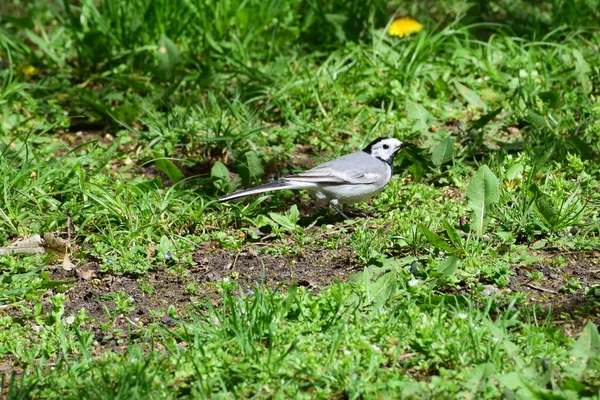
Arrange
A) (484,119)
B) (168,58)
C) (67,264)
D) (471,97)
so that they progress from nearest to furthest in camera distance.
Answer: (67,264) → (484,119) → (471,97) → (168,58)

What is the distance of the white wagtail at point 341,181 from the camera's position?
587 cm

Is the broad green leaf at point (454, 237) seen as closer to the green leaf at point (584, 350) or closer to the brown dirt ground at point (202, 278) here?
the brown dirt ground at point (202, 278)

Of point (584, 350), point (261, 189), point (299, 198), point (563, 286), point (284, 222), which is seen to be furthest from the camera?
point (299, 198)

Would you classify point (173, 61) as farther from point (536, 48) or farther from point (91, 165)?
point (536, 48)

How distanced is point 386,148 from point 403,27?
94.8 inches

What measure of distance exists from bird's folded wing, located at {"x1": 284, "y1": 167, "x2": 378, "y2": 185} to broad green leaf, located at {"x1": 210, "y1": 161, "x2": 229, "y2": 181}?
1.94 ft

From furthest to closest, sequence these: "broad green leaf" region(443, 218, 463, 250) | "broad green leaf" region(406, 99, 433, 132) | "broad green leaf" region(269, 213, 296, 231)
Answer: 1. "broad green leaf" region(406, 99, 433, 132)
2. "broad green leaf" region(269, 213, 296, 231)
3. "broad green leaf" region(443, 218, 463, 250)

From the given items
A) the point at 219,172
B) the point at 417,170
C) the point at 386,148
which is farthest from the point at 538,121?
the point at 219,172

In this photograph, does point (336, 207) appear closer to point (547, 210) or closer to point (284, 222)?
point (284, 222)

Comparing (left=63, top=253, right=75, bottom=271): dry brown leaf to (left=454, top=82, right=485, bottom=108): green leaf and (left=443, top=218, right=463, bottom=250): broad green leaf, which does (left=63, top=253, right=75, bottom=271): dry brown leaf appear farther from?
(left=454, top=82, right=485, bottom=108): green leaf

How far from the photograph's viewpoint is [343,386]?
3.73 m

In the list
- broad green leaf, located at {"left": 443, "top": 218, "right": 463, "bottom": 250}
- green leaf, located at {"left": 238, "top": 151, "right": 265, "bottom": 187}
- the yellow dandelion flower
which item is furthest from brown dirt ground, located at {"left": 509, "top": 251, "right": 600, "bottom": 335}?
the yellow dandelion flower

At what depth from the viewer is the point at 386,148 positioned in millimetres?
6250

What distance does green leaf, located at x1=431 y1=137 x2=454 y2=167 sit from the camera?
6281 mm
